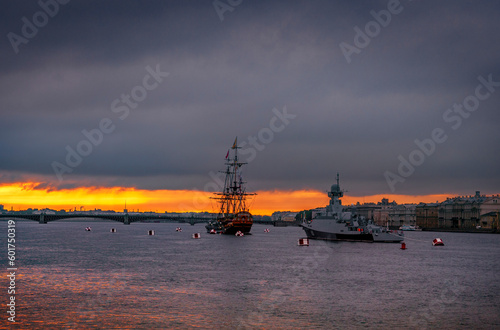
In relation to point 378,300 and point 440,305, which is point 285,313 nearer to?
point 378,300

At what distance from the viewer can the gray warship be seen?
127m

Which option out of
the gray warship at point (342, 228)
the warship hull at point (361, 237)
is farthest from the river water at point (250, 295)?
the gray warship at point (342, 228)

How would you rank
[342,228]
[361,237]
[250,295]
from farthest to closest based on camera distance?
[342,228]
[361,237]
[250,295]

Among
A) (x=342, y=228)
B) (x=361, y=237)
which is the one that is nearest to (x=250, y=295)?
(x=361, y=237)

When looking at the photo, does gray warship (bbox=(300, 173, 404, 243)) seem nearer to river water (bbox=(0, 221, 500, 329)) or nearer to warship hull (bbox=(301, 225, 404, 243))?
warship hull (bbox=(301, 225, 404, 243))

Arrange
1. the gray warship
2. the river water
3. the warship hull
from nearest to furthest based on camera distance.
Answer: the river water
the warship hull
the gray warship

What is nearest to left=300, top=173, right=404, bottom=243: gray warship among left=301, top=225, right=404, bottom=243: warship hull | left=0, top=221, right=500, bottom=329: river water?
left=301, top=225, right=404, bottom=243: warship hull

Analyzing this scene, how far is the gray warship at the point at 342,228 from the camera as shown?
127 m

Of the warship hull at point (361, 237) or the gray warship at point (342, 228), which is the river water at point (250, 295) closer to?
the warship hull at point (361, 237)

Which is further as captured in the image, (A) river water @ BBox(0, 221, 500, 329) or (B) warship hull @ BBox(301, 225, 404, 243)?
(B) warship hull @ BBox(301, 225, 404, 243)

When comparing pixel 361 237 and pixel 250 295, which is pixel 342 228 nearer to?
pixel 361 237

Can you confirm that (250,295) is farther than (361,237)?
No

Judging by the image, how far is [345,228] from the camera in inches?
5064

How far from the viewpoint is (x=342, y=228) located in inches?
5084
